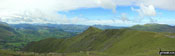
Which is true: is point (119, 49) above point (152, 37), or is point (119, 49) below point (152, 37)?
below

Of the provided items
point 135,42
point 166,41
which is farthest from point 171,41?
point 135,42

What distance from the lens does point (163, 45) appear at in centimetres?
12875

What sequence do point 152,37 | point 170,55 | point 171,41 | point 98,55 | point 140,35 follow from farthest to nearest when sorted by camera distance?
1. point 140,35
2. point 152,37
3. point 171,41
4. point 98,55
5. point 170,55

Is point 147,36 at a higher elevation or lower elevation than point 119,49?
higher

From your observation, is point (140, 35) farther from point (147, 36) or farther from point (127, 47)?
point (127, 47)

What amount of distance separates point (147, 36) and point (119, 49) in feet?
98.4

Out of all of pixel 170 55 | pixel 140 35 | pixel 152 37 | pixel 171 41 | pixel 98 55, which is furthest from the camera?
Result: pixel 140 35

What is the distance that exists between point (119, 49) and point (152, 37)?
31.4 metres

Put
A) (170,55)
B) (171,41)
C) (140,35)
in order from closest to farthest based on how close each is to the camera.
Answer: (170,55)
(171,41)
(140,35)

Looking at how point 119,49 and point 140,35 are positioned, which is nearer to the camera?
point 119,49

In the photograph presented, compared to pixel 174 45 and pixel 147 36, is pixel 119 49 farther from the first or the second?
pixel 174 45

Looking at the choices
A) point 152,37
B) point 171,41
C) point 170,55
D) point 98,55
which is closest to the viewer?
point 170,55

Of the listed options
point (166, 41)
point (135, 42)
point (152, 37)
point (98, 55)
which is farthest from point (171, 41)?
point (98, 55)

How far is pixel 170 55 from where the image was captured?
77688 mm
